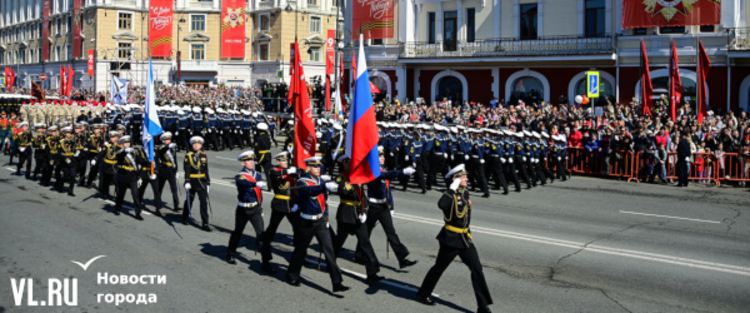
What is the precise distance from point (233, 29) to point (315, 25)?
295 inches

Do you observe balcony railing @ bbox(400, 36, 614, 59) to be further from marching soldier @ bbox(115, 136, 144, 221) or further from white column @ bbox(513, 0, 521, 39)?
marching soldier @ bbox(115, 136, 144, 221)

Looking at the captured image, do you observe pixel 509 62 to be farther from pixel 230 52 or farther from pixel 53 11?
pixel 53 11

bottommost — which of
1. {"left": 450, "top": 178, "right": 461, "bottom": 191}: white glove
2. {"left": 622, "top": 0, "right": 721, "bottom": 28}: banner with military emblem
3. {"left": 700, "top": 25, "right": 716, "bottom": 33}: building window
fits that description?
{"left": 450, "top": 178, "right": 461, "bottom": 191}: white glove

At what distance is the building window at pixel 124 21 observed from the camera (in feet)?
224

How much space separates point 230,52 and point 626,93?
41923 mm

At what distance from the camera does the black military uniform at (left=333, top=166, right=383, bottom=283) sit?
938 cm

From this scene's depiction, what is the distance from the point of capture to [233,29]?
206ft

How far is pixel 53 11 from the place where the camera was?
256 ft

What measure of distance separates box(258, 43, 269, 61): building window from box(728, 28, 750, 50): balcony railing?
45.0 metres

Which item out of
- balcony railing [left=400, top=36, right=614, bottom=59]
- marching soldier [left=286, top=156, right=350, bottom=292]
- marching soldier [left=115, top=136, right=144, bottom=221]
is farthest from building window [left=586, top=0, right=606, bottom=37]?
marching soldier [left=286, top=156, right=350, bottom=292]

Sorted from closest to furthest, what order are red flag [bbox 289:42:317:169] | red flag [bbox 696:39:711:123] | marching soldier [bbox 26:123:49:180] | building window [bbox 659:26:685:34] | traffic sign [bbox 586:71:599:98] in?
red flag [bbox 289:42:317:169], marching soldier [bbox 26:123:49:180], red flag [bbox 696:39:711:123], traffic sign [bbox 586:71:599:98], building window [bbox 659:26:685:34]

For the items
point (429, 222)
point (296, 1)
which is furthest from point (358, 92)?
point (296, 1)

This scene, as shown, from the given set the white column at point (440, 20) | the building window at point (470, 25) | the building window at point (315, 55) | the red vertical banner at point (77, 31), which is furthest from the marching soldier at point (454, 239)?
the red vertical banner at point (77, 31)

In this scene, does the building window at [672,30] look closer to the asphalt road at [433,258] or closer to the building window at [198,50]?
the asphalt road at [433,258]
